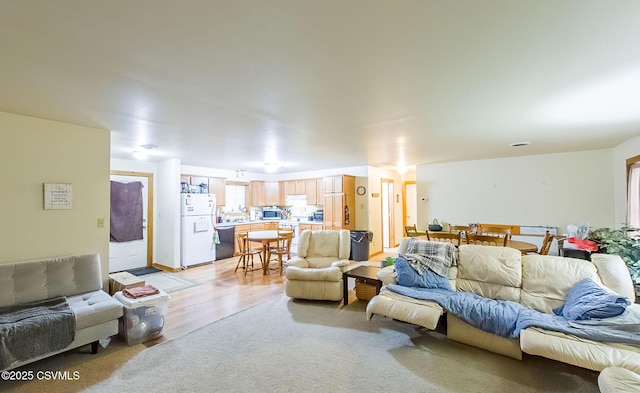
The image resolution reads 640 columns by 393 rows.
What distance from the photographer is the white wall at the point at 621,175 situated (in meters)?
4.14

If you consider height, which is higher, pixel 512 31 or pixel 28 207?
pixel 512 31

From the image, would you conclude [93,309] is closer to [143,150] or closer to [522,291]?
[143,150]

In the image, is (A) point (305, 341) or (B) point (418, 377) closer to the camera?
(B) point (418, 377)

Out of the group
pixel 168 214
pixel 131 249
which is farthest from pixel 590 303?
pixel 131 249

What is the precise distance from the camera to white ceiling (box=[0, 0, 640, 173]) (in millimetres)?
1341

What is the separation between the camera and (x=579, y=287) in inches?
97.0

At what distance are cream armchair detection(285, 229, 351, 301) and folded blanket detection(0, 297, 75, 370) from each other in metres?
2.34

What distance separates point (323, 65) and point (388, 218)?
22.6ft

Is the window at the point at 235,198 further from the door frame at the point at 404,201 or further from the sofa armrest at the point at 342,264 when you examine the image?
the door frame at the point at 404,201

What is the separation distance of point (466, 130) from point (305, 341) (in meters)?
3.25

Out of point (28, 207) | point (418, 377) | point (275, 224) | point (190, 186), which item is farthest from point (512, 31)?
point (275, 224)

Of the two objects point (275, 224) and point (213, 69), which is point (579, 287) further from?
point (275, 224)

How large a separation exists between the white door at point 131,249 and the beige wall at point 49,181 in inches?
100

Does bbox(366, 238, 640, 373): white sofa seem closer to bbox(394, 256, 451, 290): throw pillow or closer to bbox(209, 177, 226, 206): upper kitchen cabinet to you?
bbox(394, 256, 451, 290): throw pillow
